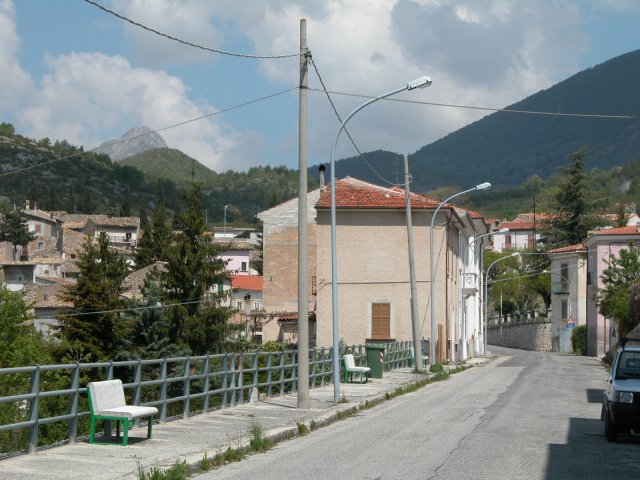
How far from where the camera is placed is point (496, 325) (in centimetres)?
10712

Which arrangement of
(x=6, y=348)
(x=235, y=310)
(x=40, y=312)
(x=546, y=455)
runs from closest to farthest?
(x=546, y=455), (x=6, y=348), (x=235, y=310), (x=40, y=312)

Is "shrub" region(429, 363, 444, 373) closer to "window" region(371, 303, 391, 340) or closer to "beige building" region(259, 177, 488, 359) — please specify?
"beige building" region(259, 177, 488, 359)

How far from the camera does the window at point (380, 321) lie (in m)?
51.2

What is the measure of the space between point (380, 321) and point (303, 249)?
31.6 m

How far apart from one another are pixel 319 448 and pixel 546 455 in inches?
125

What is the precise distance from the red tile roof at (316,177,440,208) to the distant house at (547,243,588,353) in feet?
111

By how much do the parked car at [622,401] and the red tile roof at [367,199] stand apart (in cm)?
3480

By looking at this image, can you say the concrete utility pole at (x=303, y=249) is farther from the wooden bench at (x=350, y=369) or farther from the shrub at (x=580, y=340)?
the shrub at (x=580, y=340)

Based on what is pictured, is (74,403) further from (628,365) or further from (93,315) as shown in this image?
(93,315)

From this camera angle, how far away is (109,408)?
45.1 ft

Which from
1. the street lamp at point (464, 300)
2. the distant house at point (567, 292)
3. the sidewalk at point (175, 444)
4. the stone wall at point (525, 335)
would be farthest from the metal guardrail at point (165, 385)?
the stone wall at point (525, 335)

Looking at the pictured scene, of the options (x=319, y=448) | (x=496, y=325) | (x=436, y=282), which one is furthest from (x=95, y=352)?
(x=496, y=325)

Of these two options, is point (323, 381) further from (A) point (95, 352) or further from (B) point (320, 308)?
(A) point (95, 352)

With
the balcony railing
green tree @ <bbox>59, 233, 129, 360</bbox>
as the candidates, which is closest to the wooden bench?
green tree @ <bbox>59, 233, 129, 360</bbox>
